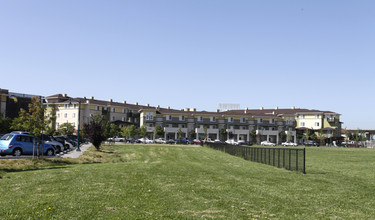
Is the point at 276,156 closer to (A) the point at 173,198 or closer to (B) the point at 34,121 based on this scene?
(B) the point at 34,121

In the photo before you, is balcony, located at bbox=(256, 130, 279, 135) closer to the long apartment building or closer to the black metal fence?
the long apartment building

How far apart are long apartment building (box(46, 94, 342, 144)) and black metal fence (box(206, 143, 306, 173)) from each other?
66225 mm

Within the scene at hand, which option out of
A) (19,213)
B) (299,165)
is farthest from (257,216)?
(299,165)

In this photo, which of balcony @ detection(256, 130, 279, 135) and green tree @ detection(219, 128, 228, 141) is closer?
green tree @ detection(219, 128, 228, 141)

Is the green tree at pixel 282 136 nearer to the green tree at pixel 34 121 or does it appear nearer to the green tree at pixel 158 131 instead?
the green tree at pixel 158 131

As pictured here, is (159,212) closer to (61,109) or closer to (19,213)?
(19,213)

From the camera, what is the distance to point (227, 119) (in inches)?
4808

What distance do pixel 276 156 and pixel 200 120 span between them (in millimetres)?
85363

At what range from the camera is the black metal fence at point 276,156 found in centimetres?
2173

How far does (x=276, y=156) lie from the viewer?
33875 millimetres

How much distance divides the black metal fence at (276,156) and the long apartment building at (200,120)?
66225mm

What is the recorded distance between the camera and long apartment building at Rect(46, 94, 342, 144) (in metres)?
113

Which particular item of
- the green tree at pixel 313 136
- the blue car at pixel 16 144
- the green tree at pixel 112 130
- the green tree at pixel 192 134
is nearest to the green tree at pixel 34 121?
the blue car at pixel 16 144

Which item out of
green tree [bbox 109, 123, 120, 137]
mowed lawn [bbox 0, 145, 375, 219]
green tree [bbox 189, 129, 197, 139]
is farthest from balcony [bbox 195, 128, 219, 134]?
mowed lawn [bbox 0, 145, 375, 219]
